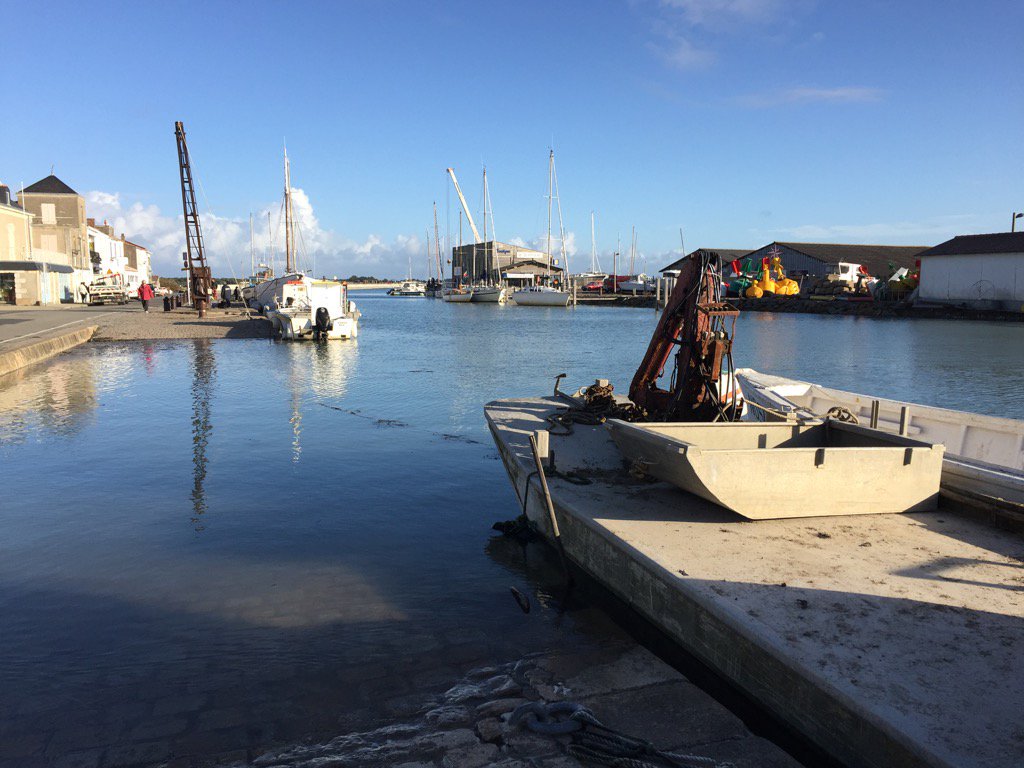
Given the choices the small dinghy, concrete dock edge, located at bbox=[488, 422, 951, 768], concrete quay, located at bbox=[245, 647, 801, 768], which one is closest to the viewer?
concrete dock edge, located at bbox=[488, 422, 951, 768]

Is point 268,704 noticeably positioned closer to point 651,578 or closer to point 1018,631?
point 651,578

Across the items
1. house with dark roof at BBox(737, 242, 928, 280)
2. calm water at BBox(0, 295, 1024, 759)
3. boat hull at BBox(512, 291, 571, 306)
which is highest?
house with dark roof at BBox(737, 242, 928, 280)

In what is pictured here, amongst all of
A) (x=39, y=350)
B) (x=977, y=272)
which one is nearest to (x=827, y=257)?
(x=977, y=272)

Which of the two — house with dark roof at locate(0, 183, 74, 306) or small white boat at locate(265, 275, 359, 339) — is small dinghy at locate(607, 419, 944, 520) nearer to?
small white boat at locate(265, 275, 359, 339)

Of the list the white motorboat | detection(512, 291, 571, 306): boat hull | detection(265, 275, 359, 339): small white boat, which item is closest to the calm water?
the white motorboat

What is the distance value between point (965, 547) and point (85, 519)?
906cm

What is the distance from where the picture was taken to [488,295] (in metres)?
96.0

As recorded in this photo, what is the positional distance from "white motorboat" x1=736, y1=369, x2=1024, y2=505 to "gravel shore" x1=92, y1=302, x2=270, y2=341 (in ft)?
91.5

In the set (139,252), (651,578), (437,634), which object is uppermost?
(139,252)

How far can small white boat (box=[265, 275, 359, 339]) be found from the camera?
34.0 metres

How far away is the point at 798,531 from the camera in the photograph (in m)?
6.04

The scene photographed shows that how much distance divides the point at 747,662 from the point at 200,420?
44.0 ft

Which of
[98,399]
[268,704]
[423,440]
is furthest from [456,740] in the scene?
[98,399]

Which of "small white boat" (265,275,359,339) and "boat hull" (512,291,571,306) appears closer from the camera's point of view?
"small white boat" (265,275,359,339)
